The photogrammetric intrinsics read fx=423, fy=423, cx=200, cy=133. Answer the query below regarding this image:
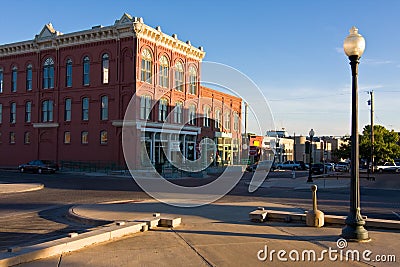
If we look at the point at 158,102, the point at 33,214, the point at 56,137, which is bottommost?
the point at 33,214

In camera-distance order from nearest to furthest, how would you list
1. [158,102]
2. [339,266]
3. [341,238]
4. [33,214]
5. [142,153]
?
[339,266]
[341,238]
[33,214]
[142,153]
[158,102]

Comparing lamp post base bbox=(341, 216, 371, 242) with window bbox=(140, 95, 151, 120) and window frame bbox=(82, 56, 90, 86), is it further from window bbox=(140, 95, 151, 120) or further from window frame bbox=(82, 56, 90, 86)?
window frame bbox=(82, 56, 90, 86)

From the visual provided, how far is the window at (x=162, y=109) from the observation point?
48016 millimetres

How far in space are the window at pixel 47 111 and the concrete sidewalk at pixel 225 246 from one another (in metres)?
40.5

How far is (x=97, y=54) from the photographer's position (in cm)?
4600

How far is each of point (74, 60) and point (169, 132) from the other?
44.1 ft

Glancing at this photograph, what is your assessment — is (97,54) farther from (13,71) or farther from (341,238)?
(341,238)

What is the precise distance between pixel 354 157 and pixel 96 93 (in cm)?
4006

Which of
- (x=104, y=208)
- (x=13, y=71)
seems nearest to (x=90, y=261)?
(x=104, y=208)

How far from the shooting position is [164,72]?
156 ft

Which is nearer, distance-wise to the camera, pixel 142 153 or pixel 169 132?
pixel 142 153

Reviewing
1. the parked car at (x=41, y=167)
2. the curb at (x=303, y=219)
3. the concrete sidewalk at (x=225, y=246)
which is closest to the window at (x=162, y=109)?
the parked car at (x=41, y=167)

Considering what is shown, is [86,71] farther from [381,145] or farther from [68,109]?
[381,145]

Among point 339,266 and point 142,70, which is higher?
point 142,70
